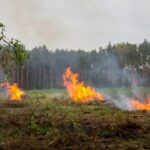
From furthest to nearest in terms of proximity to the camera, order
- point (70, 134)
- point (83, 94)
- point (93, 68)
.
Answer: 1. point (93, 68)
2. point (83, 94)
3. point (70, 134)

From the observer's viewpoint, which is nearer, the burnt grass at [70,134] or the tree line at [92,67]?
the burnt grass at [70,134]

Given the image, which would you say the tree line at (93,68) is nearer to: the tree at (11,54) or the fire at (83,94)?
the fire at (83,94)

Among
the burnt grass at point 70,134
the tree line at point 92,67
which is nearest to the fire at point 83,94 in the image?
the burnt grass at point 70,134

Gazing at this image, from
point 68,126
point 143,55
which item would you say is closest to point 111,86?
point 143,55

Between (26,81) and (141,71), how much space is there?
A: 2626 cm

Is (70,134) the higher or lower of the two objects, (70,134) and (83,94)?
the lower

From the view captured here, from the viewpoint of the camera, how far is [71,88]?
40969 mm

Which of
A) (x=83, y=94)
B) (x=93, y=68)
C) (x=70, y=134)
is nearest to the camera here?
(x=70, y=134)

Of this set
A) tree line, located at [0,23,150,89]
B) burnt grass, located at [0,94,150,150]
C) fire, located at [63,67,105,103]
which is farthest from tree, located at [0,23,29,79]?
tree line, located at [0,23,150,89]

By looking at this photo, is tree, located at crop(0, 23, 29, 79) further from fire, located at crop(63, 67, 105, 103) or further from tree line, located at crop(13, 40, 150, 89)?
tree line, located at crop(13, 40, 150, 89)

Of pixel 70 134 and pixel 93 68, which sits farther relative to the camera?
pixel 93 68

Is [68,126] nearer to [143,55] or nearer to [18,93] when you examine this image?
[18,93]

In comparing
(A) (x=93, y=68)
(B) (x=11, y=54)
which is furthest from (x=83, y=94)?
(A) (x=93, y=68)

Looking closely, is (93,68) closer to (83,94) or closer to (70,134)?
(83,94)
